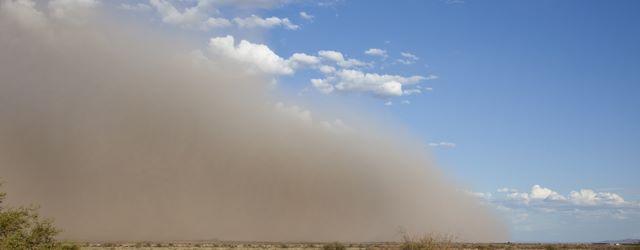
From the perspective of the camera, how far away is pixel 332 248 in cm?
5466

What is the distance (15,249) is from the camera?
1598 cm

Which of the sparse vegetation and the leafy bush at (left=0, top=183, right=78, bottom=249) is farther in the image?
the sparse vegetation

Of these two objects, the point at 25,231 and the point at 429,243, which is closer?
the point at 25,231

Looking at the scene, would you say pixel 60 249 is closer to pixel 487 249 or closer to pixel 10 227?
pixel 10 227

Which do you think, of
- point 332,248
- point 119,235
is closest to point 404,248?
point 332,248

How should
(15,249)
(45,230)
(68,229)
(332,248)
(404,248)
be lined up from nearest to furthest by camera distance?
(15,249), (45,230), (404,248), (332,248), (68,229)

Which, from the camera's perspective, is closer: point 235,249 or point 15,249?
point 15,249

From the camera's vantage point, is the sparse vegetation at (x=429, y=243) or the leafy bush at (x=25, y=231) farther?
the sparse vegetation at (x=429, y=243)

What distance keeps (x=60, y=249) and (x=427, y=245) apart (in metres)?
12.2

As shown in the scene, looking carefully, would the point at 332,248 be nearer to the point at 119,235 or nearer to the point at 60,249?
the point at 60,249

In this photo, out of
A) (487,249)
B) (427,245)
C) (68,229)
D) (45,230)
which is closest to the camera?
(45,230)

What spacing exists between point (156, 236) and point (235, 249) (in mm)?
94715

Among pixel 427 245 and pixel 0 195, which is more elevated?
pixel 0 195

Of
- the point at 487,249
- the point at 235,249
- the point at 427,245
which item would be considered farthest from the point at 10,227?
the point at 487,249
